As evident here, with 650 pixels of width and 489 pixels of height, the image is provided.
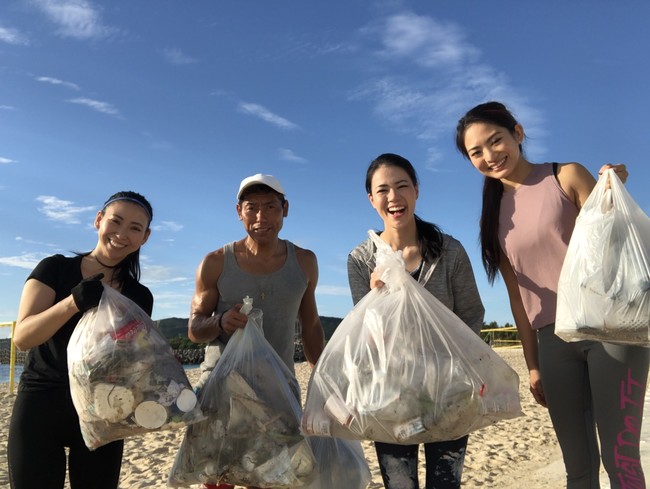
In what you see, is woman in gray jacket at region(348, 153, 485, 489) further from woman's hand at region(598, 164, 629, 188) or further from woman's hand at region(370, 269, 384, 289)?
woman's hand at region(598, 164, 629, 188)

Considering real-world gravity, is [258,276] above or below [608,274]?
above

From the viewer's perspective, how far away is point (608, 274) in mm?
1960

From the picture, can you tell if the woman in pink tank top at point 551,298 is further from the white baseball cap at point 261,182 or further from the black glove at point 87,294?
the black glove at point 87,294

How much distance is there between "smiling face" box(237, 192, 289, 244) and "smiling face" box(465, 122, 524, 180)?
39.3 inches

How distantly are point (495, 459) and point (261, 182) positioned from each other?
200 inches

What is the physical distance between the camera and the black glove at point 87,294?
2.21 m

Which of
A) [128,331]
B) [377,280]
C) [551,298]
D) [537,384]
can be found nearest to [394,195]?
[377,280]

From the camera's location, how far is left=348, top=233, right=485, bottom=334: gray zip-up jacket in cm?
245

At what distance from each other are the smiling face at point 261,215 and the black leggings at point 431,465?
116 centimetres

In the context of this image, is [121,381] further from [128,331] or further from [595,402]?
[595,402]

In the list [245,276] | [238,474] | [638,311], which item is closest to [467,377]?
[638,311]

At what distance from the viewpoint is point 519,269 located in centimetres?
247

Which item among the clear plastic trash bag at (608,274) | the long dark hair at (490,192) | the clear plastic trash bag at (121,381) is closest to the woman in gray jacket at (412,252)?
the long dark hair at (490,192)

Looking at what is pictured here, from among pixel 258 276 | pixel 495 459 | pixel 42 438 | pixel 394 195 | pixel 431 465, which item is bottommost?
pixel 495 459
